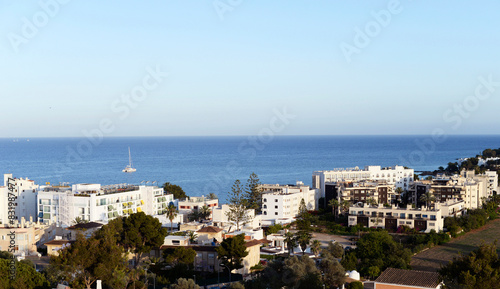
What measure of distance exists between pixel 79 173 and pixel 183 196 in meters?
45.5

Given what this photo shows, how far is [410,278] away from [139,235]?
1421cm

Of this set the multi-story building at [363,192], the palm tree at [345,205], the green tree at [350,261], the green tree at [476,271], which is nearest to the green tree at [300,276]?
the green tree at [476,271]

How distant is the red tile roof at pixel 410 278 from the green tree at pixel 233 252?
7857 millimetres

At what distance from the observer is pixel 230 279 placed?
27422mm

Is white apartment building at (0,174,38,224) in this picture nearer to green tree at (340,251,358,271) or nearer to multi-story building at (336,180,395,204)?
multi-story building at (336,180,395,204)

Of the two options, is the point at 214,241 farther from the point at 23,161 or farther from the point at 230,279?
the point at 23,161

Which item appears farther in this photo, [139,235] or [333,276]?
[139,235]

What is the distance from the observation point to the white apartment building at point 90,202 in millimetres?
41469

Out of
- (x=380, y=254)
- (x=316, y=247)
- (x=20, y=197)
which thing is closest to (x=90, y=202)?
(x=20, y=197)

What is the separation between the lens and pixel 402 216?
43.5 meters

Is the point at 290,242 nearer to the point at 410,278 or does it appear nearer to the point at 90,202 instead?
the point at 410,278

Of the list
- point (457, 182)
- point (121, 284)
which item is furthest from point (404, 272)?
point (457, 182)

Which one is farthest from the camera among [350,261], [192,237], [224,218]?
[224,218]

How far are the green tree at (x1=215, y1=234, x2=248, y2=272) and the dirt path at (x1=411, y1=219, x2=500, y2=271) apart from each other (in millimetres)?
10261
